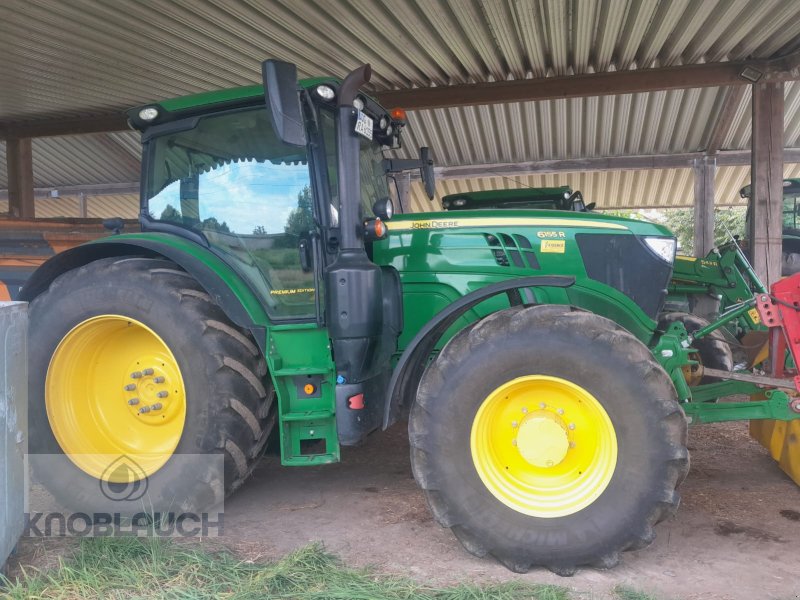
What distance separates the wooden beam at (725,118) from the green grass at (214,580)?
8952 mm

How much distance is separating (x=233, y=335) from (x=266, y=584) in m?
1.23

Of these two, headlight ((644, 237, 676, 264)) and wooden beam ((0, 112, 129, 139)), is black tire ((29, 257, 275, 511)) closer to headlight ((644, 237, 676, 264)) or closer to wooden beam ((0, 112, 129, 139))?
headlight ((644, 237, 676, 264))

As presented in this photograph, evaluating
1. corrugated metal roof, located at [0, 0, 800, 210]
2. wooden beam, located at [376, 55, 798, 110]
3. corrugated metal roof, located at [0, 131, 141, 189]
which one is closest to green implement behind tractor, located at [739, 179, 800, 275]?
corrugated metal roof, located at [0, 0, 800, 210]

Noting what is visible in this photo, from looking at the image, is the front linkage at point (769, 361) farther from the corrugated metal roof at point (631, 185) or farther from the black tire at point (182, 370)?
the corrugated metal roof at point (631, 185)

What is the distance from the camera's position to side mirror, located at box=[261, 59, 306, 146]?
9.07 feet

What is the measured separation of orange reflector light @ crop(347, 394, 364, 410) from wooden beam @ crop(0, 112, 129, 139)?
8.13m

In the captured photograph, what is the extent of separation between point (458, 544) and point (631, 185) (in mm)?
13490

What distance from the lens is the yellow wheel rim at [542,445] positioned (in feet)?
9.70

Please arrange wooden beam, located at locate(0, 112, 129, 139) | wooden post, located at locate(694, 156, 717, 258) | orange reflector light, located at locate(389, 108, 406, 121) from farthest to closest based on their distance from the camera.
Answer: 1. wooden post, located at locate(694, 156, 717, 258)
2. wooden beam, located at locate(0, 112, 129, 139)
3. orange reflector light, located at locate(389, 108, 406, 121)

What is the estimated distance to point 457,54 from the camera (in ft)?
25.2

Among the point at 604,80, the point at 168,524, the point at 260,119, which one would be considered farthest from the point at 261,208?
the point at 604,80

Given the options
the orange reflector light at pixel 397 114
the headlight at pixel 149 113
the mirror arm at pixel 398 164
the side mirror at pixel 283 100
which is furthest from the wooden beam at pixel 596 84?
the side mirror at pixel 283 100

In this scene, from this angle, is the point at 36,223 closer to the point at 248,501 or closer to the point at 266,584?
the point at 248,501

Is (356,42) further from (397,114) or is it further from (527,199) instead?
(397,114)
